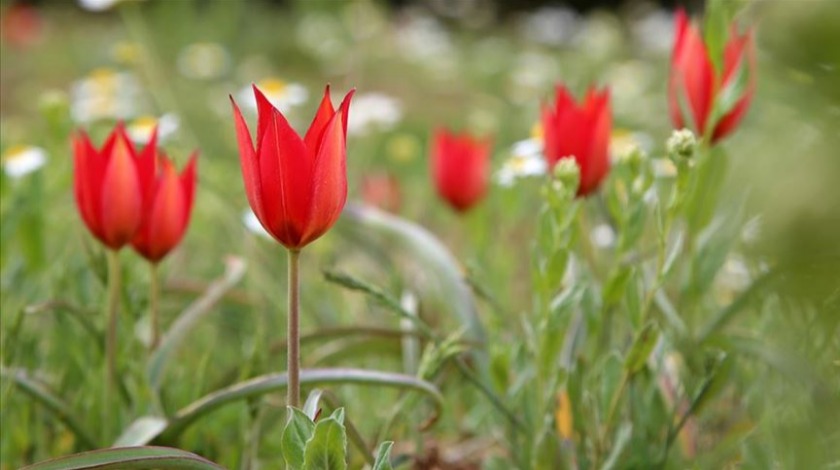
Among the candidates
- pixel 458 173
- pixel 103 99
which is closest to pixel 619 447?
pixel 458 173

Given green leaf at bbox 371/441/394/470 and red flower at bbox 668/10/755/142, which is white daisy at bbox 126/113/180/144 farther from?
green leaf at bbox 371/441/394/470

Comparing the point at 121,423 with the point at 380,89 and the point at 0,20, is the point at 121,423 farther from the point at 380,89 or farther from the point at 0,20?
the point at 0,20

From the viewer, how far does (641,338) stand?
31.7 inches

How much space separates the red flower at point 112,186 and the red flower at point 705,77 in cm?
48

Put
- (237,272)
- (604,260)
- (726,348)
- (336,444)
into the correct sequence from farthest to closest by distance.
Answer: (604,260)
(237,272)
(726,348)
(336,444)

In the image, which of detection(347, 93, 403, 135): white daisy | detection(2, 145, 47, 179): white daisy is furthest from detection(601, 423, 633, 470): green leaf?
detection(347, 93, 403, 135): white daisy

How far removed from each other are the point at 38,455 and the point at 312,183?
568mm

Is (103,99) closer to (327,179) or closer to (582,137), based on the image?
(582,137)

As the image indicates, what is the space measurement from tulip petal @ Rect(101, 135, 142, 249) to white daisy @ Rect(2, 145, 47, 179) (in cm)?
53

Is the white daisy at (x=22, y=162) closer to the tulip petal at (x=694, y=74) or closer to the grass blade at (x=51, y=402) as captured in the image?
the grass blade at (x=51, y=402)

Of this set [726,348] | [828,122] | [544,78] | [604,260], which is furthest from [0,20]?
[828,122]

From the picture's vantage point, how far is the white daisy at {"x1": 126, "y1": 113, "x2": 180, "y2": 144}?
1.66 m

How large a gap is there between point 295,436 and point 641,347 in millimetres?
307

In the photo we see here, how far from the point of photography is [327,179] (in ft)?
2.07
